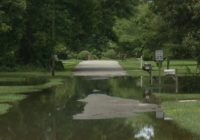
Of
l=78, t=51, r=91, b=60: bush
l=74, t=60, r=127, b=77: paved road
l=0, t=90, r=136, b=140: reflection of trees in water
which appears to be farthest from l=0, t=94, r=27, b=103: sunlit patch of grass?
l=78, t=51, r=91, b=60: bush

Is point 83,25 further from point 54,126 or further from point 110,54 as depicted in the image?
point 110,54

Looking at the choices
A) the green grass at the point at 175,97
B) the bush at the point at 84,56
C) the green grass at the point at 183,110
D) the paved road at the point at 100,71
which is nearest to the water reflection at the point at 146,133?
the green grass at the point at 183,110

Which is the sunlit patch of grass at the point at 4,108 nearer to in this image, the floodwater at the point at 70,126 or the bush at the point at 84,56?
the floodwater at the point at 70,126

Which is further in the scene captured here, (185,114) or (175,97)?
(175,97)

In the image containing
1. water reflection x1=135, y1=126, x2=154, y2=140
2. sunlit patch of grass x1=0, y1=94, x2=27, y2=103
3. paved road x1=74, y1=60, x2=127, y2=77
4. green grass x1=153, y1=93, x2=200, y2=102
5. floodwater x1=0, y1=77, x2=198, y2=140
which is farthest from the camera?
paved road x1=74, y1=60, x2=127, y2=77

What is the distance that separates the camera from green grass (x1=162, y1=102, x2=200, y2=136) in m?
16.0

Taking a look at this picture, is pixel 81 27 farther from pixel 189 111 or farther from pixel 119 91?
pixel 189 111

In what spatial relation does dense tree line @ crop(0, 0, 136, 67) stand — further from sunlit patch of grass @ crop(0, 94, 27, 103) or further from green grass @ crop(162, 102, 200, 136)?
green grass @ crop(162, 102, 200, 136)

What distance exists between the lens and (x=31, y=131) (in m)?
16.0

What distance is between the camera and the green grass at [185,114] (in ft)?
52.6

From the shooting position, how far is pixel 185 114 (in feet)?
61.0

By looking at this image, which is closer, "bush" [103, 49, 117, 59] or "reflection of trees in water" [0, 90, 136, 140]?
"reflection of trees in water" [0, 90, 136, 140]

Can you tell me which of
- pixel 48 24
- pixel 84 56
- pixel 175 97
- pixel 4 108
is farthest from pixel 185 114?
pixel 84 56

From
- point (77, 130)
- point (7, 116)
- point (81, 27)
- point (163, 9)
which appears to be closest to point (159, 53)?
point (163, 9)
